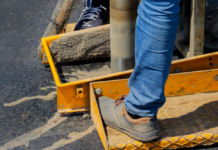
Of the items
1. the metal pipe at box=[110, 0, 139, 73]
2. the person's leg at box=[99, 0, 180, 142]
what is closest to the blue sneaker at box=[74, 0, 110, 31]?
the metal pipe at box=[110, 0, 139, 73]

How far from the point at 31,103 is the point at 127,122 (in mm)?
968

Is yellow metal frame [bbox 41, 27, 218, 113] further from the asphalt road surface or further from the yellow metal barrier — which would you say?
the asphalt road surface

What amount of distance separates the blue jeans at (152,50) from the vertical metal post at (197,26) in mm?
1201

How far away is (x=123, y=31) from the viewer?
6.84ft

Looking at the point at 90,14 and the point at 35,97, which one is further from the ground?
the point at 90,14

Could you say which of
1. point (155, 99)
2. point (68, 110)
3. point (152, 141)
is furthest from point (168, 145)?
point (68, 110)

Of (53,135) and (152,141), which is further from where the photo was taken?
(53,135)

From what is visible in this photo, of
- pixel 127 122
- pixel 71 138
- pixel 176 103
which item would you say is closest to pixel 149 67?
pixel 127 122

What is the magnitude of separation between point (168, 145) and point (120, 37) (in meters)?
0.93

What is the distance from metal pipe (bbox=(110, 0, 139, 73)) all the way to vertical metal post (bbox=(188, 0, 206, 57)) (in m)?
0.64

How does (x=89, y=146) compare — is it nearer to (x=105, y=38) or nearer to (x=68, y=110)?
(x=68, y=110)

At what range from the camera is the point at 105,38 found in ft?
8.64

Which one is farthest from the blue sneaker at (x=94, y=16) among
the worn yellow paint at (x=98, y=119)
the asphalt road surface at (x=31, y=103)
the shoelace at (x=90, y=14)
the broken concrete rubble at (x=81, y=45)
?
the worn yellow paint at (x=98, y=119)

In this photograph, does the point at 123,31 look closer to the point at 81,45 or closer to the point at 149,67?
the point at 81,45
